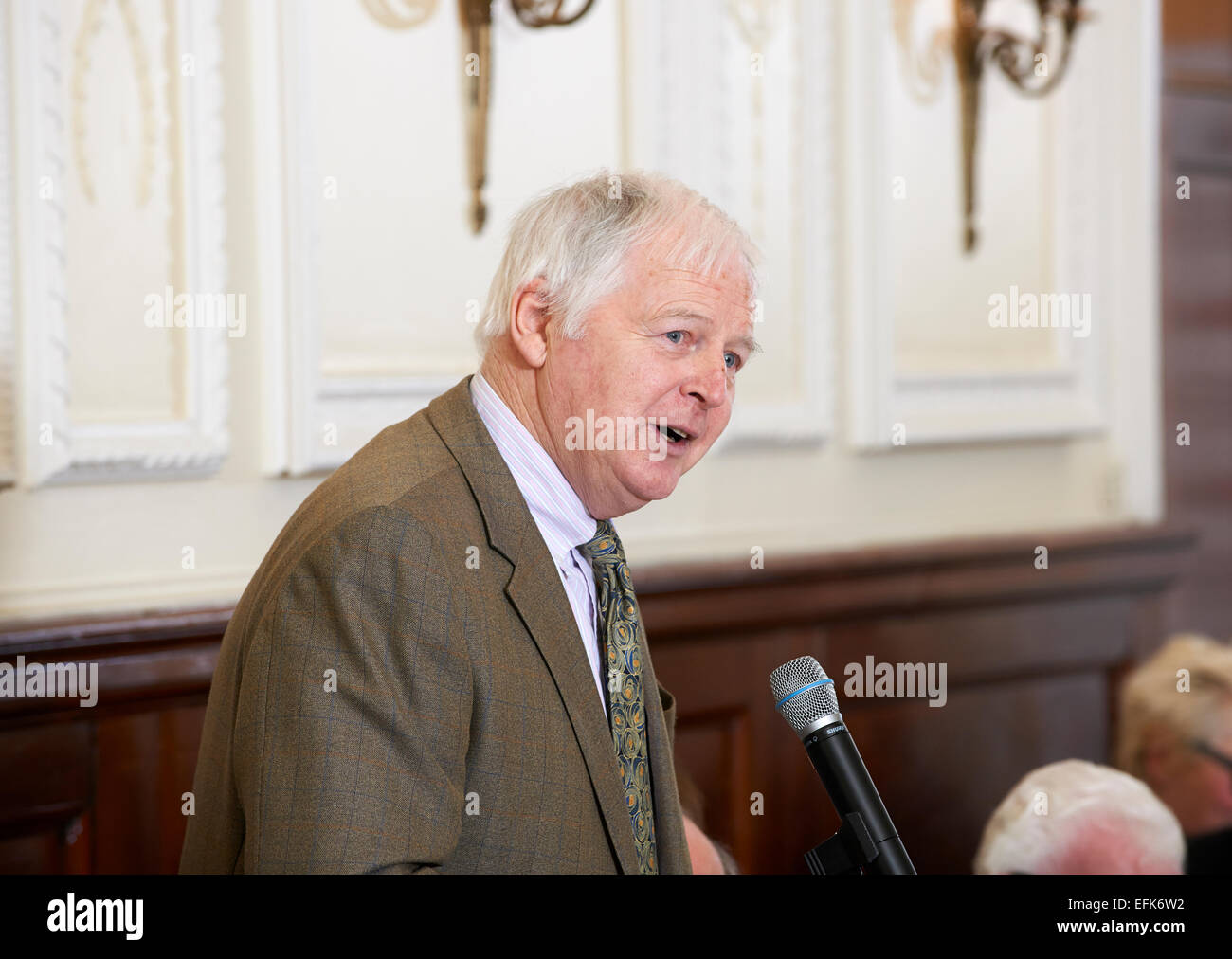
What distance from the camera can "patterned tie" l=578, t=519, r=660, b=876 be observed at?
5.10ft

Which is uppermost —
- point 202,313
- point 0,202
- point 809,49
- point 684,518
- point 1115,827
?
point 809,49

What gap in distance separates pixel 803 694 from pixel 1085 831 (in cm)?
117

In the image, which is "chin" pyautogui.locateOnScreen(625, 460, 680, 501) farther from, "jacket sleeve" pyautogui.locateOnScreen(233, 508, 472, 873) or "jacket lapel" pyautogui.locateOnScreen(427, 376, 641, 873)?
"jacket sleeve" pyautogui.locateOnScreen(233, 508, 472, 873)

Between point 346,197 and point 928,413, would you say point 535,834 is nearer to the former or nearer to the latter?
point 346,197

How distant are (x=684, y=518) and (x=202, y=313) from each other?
44.5 inches

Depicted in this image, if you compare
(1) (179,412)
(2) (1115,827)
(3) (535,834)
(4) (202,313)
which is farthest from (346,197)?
(2) (1115,827)

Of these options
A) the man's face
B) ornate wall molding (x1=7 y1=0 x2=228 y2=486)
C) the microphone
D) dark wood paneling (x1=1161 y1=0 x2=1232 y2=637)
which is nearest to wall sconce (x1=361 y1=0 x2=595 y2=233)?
ornate wall molding (x1=7 y1=0 x2=228 y2=486)

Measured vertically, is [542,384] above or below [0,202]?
below

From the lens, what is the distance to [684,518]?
2906mm

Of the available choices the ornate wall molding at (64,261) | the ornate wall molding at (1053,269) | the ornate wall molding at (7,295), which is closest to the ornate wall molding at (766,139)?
the ornate wall molding at (1053,269)

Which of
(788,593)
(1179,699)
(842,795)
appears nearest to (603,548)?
(842,795)

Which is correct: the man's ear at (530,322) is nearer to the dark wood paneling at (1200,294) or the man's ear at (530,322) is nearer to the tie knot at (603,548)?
the tie knot at (603,548)

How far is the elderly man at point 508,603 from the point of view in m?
1.25

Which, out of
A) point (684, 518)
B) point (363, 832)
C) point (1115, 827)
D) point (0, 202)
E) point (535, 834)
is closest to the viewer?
point (363, 832)
